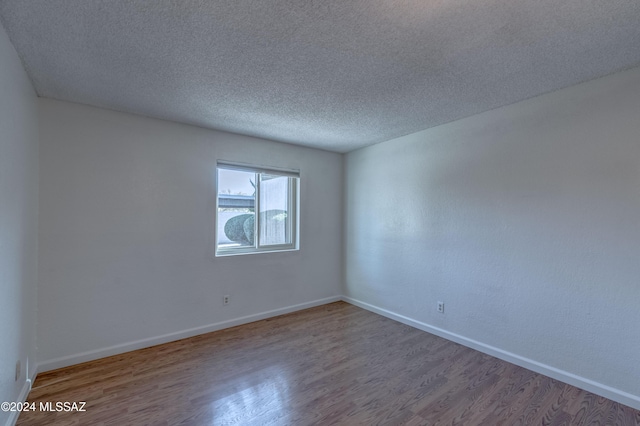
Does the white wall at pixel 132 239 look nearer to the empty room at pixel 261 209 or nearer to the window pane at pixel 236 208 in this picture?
the empty room at pixel 261 209

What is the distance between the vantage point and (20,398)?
1951 mm

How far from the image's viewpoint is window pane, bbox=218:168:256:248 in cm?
349

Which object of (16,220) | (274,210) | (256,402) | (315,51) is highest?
(315,51)

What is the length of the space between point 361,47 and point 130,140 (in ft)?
7.80

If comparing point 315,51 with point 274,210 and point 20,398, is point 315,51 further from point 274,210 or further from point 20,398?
point 20,398

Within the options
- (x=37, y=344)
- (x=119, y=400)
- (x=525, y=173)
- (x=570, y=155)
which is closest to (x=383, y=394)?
(x=119, y=400)

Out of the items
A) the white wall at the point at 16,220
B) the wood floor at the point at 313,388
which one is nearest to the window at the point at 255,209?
the wood floor at the point at 313,388

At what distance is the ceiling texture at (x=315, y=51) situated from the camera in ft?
4.81

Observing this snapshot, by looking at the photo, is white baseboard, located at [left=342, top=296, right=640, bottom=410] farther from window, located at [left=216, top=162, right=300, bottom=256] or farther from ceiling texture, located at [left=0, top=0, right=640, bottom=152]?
ceiling texture, located at [left=0, top=0, right=640, bottom=152]

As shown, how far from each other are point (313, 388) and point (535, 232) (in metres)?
2.25

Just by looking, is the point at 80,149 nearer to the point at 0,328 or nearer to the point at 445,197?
the point at 0,328

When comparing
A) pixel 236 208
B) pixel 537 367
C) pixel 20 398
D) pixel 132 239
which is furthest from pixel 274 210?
pixel 537 367

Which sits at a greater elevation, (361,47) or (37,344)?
(361,47)

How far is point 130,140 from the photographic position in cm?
283
